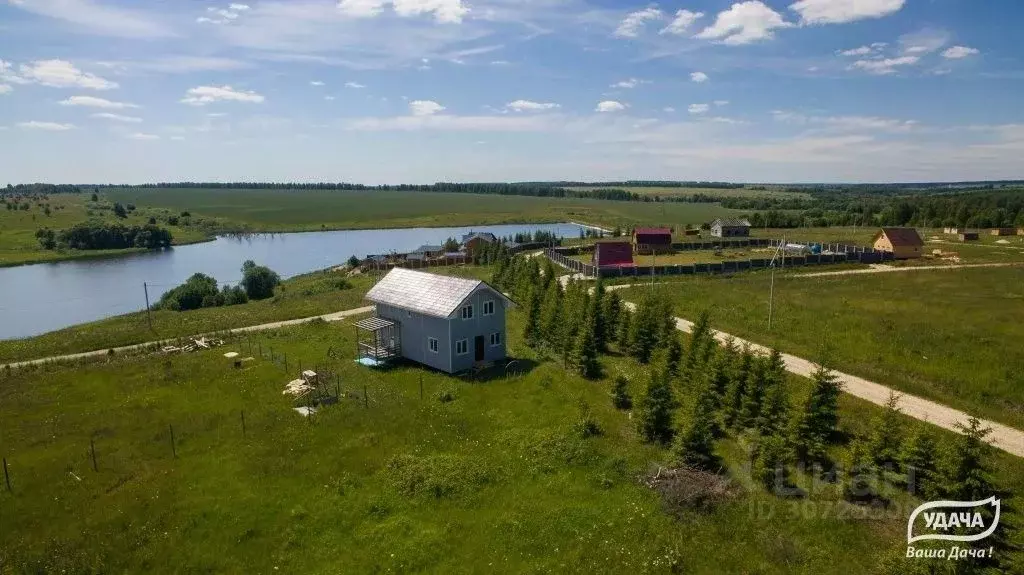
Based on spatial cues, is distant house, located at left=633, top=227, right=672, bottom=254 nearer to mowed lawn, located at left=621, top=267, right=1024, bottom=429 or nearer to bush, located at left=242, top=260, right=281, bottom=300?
mowed lawn, located at left=621, top=267, right=1024, bottom=429

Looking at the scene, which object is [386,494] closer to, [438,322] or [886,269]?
[438,322]

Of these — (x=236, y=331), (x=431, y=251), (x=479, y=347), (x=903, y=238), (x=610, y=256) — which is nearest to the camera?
(x=479, y=347)

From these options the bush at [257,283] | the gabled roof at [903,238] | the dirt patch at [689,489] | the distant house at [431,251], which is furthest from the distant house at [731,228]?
the dirt patch at [689,489]

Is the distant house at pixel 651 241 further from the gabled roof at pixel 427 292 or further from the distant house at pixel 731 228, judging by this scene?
the gabled roof at pixel 427 292

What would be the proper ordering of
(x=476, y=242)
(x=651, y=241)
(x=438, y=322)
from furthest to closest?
(x=476, y=242), (x=651, y=241), (x=438, y=322)

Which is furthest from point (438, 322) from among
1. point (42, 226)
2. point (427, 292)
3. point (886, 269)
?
point (42, 226)

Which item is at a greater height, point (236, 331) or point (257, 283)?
point (257, 283)
